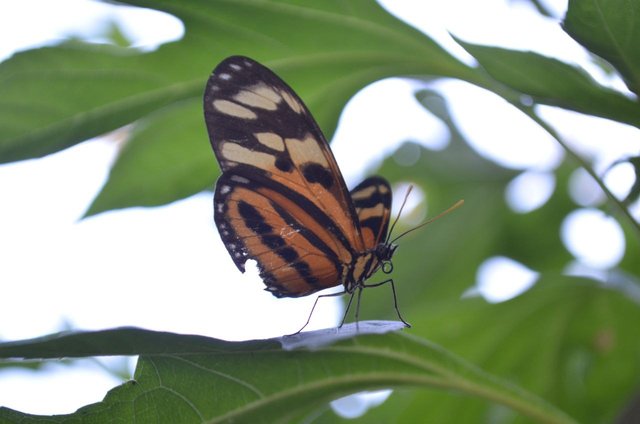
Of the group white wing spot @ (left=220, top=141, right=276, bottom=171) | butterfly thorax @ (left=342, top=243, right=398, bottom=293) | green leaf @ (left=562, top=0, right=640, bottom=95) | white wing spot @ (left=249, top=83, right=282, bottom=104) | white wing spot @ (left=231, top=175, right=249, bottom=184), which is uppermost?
green leaf @ (left=562, top=0, right=640, bottom=95)

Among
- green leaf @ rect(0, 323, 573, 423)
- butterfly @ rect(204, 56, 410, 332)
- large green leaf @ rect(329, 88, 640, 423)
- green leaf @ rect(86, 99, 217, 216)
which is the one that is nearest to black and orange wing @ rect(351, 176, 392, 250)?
butterfly @ rect(204, 56, 410, 332)

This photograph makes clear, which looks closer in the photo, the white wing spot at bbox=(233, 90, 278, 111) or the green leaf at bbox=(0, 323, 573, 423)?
the green leaf at bbox=(0, 323, 573, 423)

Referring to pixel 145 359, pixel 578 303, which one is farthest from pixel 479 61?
pixel 578 303

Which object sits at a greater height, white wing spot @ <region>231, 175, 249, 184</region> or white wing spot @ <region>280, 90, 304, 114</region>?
white wing spot @ <region>280, 90, 304, 114</region>

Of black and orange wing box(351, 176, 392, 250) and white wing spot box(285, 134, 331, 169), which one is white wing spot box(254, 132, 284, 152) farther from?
black and orange wing box(351, 176, 392, 250)

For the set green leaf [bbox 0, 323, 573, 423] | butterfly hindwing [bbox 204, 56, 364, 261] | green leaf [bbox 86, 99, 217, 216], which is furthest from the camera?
green leaf [bbox 86, 99, 217, 216]

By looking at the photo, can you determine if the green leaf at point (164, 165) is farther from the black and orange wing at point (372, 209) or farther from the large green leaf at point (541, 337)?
the large green leaf at point (541, 337)

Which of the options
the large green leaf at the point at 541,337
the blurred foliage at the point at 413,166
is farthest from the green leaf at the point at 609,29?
the large green leaf at the point at 541,337
